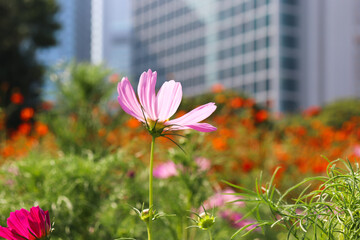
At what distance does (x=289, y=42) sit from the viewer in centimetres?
3262

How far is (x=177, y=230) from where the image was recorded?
1063 millimetres

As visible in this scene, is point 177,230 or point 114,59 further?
point 114,59

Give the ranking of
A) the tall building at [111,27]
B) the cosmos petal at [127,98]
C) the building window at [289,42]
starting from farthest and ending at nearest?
the tall building at [111,27] → the building window at [289,42] → the cosmos petal at [127,98]

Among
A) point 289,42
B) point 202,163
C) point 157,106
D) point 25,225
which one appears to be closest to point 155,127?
point 157,106

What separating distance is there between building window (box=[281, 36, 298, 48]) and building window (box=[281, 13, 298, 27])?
1.00 meters

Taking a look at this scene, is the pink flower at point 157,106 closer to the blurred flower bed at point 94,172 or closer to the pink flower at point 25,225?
the pink flower at point 25,225

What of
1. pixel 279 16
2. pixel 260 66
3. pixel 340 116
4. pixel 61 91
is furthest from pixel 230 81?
pixel 61 91

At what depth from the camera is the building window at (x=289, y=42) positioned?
32500 millimetres

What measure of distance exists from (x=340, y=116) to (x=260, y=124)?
2.25 m

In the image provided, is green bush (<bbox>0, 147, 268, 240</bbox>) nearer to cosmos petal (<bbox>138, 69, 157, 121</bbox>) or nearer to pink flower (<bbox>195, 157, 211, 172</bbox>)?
pink flower (<bbox>195, 157, 211, 172</bbox>)

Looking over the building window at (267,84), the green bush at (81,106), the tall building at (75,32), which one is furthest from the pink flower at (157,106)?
the tall building at (75,32)

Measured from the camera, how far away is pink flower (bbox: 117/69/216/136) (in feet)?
1.56

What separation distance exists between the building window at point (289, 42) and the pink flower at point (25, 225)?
33416 millimetres

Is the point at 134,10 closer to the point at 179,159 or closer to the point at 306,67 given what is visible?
the point at 306,67
